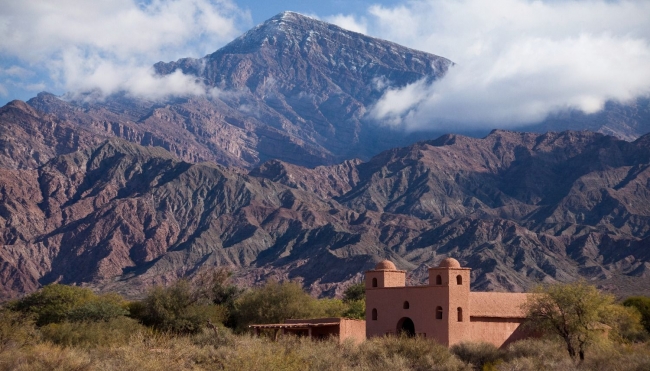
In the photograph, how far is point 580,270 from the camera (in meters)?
182

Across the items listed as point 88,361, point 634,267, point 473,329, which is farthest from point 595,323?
point 634,267

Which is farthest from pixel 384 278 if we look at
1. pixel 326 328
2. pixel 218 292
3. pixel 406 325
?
pixel 218 292

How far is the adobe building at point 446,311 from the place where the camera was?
57.8 meters

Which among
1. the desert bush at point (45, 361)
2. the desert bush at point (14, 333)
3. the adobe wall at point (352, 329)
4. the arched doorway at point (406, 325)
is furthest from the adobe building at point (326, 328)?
the desert bush at point (45, 361)

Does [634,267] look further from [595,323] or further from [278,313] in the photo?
[595,323]

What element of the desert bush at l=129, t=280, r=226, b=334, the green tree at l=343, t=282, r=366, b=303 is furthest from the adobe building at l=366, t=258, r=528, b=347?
the green tree at l=343, t=282, r=366, b=303

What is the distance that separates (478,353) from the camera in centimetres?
5103

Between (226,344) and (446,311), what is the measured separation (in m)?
17.3

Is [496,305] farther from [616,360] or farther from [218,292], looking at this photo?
[218,292]

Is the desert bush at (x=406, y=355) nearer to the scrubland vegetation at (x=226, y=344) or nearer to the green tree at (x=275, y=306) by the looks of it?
the scrubland vegetation at (x=226, y=344)

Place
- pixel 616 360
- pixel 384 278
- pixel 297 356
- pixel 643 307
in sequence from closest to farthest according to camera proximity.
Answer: pixel 297 356 < pixel 616 360 < pixel 384 278 < pixel 643 307

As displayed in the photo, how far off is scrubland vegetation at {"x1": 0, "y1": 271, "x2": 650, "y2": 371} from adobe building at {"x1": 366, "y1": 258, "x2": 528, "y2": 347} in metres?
4.42

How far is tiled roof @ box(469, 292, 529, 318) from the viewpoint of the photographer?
60062 mm

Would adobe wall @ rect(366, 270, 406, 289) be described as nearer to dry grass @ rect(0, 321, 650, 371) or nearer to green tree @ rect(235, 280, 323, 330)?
green tree @ rect(235, 280, 323, 330)
